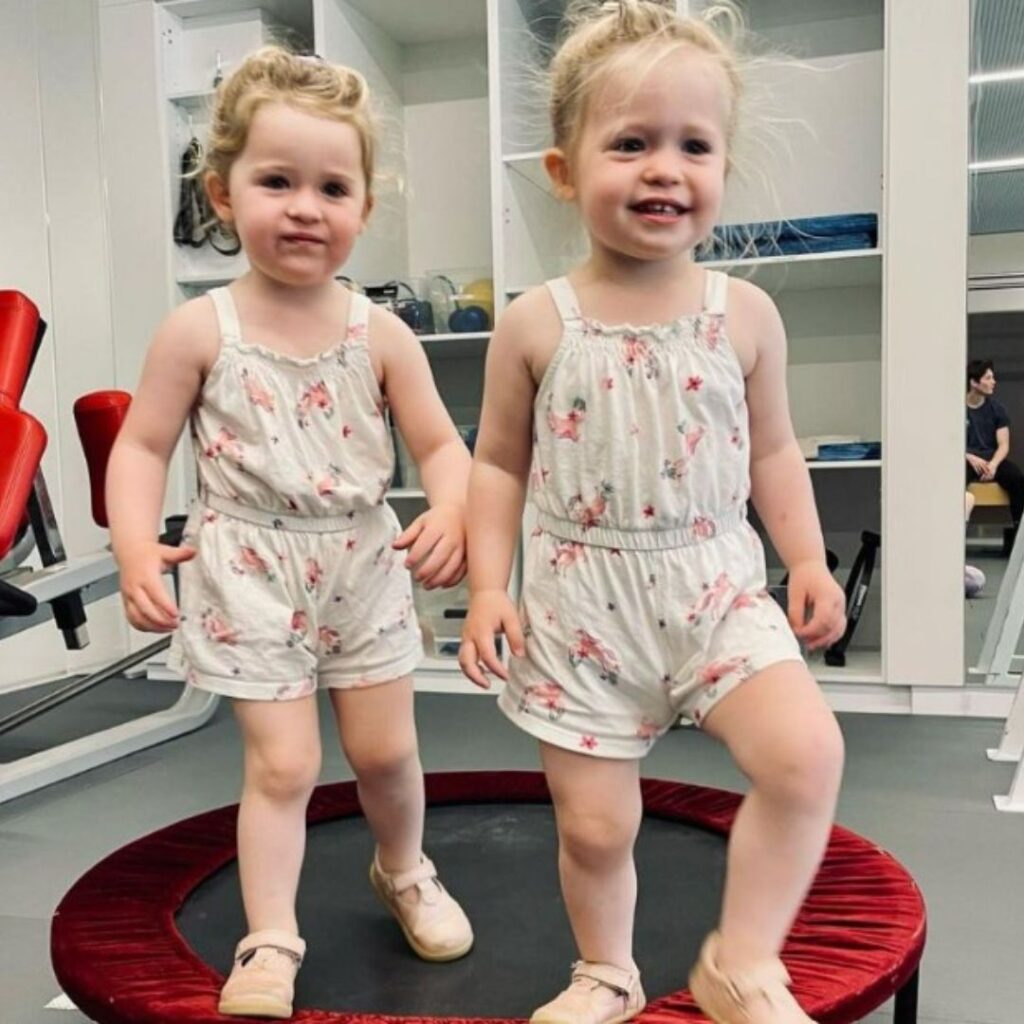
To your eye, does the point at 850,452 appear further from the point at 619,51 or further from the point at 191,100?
the point at 191,100

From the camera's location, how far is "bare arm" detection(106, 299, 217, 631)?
1243 mm

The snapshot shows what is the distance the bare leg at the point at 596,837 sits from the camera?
3.53ft

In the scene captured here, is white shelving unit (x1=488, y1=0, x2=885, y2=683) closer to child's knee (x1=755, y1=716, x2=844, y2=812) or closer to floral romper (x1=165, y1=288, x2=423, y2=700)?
floral romper (x1=165, y1=288, x2=423, y2=700)

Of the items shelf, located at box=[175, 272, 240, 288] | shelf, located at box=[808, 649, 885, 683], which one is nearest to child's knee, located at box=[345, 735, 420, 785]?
shelf, located at box=[808, 649, 885, 683]

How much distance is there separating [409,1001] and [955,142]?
8.31 ft

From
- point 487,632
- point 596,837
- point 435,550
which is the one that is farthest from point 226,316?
point 596,837

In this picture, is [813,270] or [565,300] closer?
[565,300]

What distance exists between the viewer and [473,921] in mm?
1491

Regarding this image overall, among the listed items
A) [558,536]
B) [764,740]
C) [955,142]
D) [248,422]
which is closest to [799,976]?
[764,740]

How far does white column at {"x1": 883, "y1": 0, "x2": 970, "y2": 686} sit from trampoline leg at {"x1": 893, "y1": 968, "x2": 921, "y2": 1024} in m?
1.76

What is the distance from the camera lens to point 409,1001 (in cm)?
127

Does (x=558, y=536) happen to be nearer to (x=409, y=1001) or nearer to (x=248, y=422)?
(x=248, y=422)

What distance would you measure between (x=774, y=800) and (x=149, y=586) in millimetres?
671

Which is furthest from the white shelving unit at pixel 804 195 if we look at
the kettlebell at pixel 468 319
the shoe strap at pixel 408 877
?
the shoe strap at pixel 408 877
